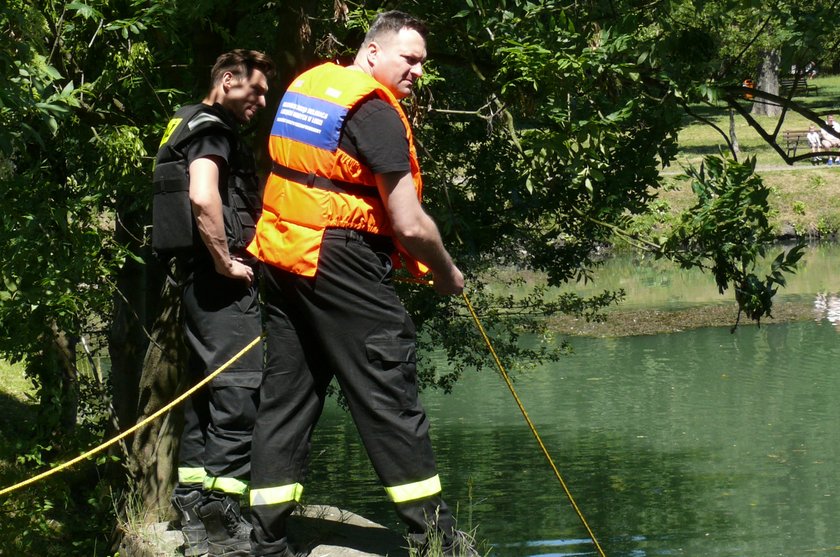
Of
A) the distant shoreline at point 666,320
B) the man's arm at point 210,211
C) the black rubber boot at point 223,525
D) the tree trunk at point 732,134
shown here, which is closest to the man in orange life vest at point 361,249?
the man's arm at point 210,211

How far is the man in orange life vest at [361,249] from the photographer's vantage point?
156 inches

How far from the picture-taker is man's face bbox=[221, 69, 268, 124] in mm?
4832

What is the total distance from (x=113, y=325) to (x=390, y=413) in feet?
24.0

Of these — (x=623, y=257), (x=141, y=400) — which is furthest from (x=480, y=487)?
(x=623, y=257)

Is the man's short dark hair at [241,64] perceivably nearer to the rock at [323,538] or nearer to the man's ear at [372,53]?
the man's ear at [372,53]

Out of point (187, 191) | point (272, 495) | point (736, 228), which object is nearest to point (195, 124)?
point (187, 191)

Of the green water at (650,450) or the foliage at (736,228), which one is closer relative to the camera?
the foliage at (736,228)

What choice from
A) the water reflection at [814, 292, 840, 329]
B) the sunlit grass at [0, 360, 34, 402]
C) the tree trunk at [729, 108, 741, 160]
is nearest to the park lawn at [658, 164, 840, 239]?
the tree trunk at [729, 108, 741, 160]

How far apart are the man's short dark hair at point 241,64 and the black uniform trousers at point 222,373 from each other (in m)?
0.75

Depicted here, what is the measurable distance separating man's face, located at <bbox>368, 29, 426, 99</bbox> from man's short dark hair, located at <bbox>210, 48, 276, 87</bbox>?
838 mm

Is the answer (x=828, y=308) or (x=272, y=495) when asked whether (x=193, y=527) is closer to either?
(x=272, y=495)

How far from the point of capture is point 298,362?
4.26 metres

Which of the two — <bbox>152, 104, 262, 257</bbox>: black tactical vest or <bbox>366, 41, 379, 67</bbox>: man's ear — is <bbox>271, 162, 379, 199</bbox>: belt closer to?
<bbox>366, 41, 379, 67</bbox>: man's ear

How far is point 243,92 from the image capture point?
484cm
